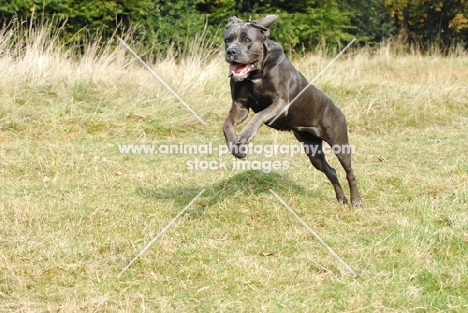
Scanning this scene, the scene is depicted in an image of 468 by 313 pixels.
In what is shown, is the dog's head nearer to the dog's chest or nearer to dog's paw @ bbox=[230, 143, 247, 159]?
the dog's chest

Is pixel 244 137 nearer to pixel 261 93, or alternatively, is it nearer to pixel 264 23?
pixel 261 93

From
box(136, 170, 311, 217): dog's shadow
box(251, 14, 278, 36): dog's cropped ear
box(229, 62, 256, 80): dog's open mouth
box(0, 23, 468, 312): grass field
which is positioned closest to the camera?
box(0, 23, 468, 312): grass field

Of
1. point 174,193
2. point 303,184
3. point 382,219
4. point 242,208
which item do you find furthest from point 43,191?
point 382,219

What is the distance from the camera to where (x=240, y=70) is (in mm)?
5855

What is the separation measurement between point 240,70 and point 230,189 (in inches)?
66.2

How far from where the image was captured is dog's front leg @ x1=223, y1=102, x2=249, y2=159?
552 centimetres

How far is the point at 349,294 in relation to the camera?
4.61 metres

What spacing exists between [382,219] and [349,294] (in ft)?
6.21

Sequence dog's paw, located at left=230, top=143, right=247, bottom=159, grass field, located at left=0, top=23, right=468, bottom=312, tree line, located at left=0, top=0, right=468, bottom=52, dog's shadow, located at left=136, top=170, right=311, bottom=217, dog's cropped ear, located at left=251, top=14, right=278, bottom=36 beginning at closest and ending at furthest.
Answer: grass field, located at left=0, top=23, right=468, bottom=312 < dog's paw, located at left=230, top=143, right=247, bottom=159 < dog's cropped ear, located at left=251, top=14, right=278, bottom=36 < dog's shadow, located at left=136, top=170, right=311, bottom=217 < tree line, located at left=0, top=0, right=468, bottom=52

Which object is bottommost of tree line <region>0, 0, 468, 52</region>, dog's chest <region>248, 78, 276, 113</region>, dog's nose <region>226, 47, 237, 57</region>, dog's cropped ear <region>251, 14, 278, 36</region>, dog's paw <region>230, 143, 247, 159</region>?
tree line <region>0, 0, 468, 52</region>

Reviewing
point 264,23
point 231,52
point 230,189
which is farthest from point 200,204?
point 264,23

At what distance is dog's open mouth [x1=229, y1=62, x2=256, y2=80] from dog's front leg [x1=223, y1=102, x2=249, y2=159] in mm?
316

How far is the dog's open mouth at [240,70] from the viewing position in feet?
19.2

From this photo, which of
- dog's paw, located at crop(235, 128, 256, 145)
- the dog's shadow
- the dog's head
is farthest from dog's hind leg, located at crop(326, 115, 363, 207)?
dog's paw, located at crop(235, 128, 256, 145)
